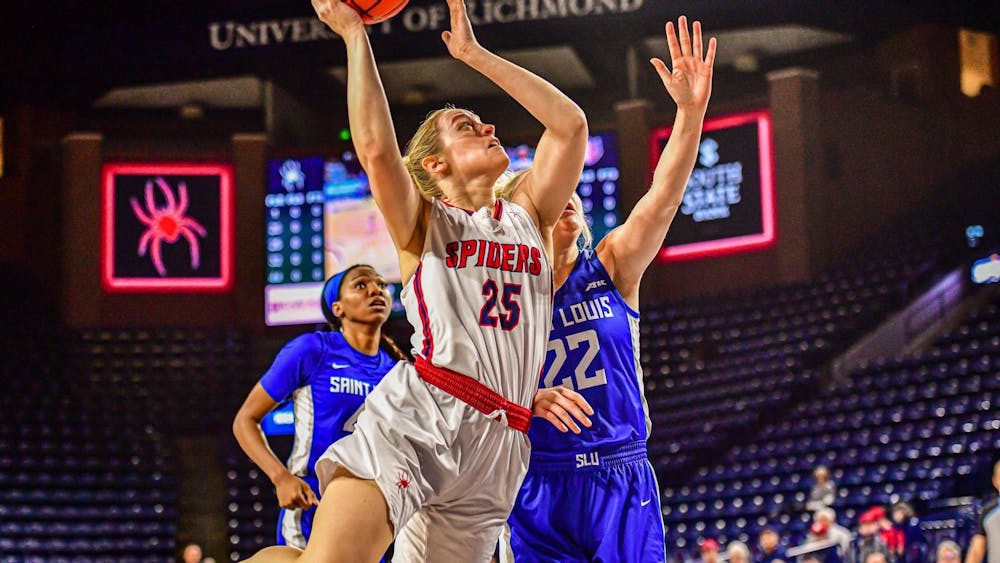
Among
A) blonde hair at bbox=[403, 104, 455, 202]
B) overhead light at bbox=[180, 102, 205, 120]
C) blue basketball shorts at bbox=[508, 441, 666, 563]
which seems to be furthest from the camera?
overhead light at bbox=[180, 102, 205, 120]

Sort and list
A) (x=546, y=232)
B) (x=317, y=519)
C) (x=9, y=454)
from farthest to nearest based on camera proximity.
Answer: (x=9, y=454)
(x=546, y=232)
(x=317, y=519)

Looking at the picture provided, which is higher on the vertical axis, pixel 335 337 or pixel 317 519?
pixel 335 337

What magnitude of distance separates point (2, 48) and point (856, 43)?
1380cm

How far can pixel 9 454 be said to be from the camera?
1627 centimetres

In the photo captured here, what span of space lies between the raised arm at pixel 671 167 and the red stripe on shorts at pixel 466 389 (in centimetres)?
91

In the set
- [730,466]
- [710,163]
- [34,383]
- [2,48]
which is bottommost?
[730,466]

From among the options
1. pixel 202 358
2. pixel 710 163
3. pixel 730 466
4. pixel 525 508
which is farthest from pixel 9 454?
pixel 525 508

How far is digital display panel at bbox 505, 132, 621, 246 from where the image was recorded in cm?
1816

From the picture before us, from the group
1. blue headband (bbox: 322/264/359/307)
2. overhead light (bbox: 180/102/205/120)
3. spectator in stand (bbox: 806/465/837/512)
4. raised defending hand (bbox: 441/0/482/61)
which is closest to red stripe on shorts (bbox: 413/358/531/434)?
raised defending hand (bbox: 441/0/482/61)

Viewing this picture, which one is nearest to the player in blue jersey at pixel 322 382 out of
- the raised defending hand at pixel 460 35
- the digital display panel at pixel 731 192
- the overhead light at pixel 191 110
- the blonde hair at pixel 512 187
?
the blonde hair at pixel 512 187

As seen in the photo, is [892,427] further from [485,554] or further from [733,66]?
[485,554]

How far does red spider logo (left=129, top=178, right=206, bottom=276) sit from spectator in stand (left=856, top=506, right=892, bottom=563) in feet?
42.6

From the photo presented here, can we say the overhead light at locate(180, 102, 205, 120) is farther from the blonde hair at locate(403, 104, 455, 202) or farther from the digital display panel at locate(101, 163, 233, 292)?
the blonde hair at locate(403, 104, 455, 202)

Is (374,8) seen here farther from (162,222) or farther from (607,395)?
(162,222)
